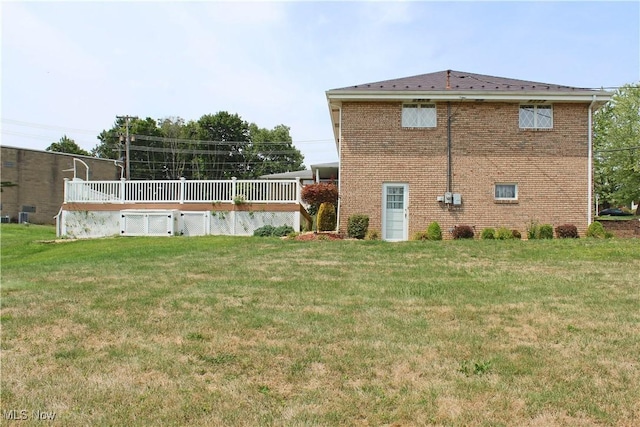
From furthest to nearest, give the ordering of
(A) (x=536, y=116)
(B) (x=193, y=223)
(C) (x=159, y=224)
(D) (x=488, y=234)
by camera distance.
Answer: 1. (B) (x=193, y=223)
2. (C) (x=159, y=224)
3. (A) (x=536, y=116)
4. (D) (x=488, y=234)

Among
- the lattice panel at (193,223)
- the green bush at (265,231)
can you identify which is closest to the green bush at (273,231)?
the green bush at (265,231)

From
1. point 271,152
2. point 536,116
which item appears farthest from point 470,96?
point 271,152

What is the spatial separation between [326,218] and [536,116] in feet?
25.0

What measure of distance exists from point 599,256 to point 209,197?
12808 mm

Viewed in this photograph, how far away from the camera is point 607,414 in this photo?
362cm

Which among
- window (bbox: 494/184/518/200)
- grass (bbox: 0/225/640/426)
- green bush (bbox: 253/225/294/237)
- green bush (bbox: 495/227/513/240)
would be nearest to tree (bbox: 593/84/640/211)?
window (bbox: 494/184/518/200)

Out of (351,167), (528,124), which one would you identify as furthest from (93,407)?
(528,124)

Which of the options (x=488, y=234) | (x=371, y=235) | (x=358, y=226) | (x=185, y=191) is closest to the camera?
(x=488, y=234)

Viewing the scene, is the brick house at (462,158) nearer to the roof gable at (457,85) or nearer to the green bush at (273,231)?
the roof gable at (457,85)

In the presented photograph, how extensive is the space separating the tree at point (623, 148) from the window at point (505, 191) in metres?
23.7

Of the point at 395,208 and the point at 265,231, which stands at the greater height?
the point at 395,208

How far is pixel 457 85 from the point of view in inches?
673

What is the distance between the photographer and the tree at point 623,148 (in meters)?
35.6

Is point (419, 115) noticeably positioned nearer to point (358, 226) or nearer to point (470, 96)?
point (470, 96)
